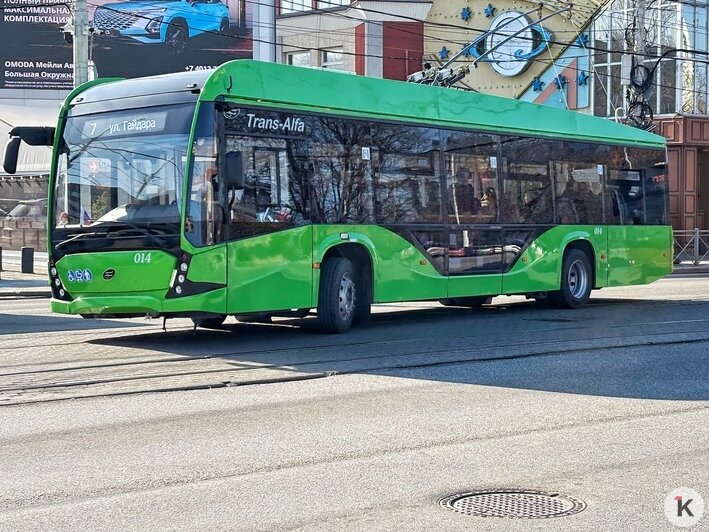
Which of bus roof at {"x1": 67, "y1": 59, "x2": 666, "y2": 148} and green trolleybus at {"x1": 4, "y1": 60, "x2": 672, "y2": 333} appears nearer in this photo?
green trolleybus at {"x1": 4, "y1": 60, "x2": 672, "y2": 333}

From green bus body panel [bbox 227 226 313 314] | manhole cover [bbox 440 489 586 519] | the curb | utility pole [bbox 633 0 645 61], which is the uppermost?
utility pole [bbox 633 0 645 61]

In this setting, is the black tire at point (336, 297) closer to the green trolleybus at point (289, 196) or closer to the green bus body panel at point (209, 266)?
the green trolleybus at point (289, 196)

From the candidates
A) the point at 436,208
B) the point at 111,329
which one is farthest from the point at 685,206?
the point at 111,329

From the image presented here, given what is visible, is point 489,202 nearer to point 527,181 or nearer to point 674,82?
point 527,181

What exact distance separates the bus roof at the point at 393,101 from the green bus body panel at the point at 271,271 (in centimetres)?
172

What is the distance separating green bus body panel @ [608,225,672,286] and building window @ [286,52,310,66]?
30.1 m

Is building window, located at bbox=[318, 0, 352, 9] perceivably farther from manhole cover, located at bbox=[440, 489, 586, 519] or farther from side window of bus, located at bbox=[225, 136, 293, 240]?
manhole cover, located at bbox=[440, 489, 586, 519]

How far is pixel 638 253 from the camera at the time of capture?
22250 millimetres

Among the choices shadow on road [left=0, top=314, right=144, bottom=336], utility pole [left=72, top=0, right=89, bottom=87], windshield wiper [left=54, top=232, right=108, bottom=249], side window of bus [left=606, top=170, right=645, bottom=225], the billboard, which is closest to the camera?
windshield wiper [left=54, top=232, right=108, bottom=249]

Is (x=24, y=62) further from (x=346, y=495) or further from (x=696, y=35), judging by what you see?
(x=346, y=495)

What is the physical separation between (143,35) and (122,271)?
49374 mm

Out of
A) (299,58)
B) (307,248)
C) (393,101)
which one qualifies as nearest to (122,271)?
(307,248)

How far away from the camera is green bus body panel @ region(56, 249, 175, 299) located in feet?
44.6

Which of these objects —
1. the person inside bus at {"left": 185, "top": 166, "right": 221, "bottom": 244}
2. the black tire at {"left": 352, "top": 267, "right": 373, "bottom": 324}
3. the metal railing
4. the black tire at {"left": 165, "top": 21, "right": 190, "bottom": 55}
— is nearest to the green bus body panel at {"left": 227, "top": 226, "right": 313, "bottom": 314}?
the person inside bus at {"left": 185, "top": 166, "right": 221, "bottom": 244}
